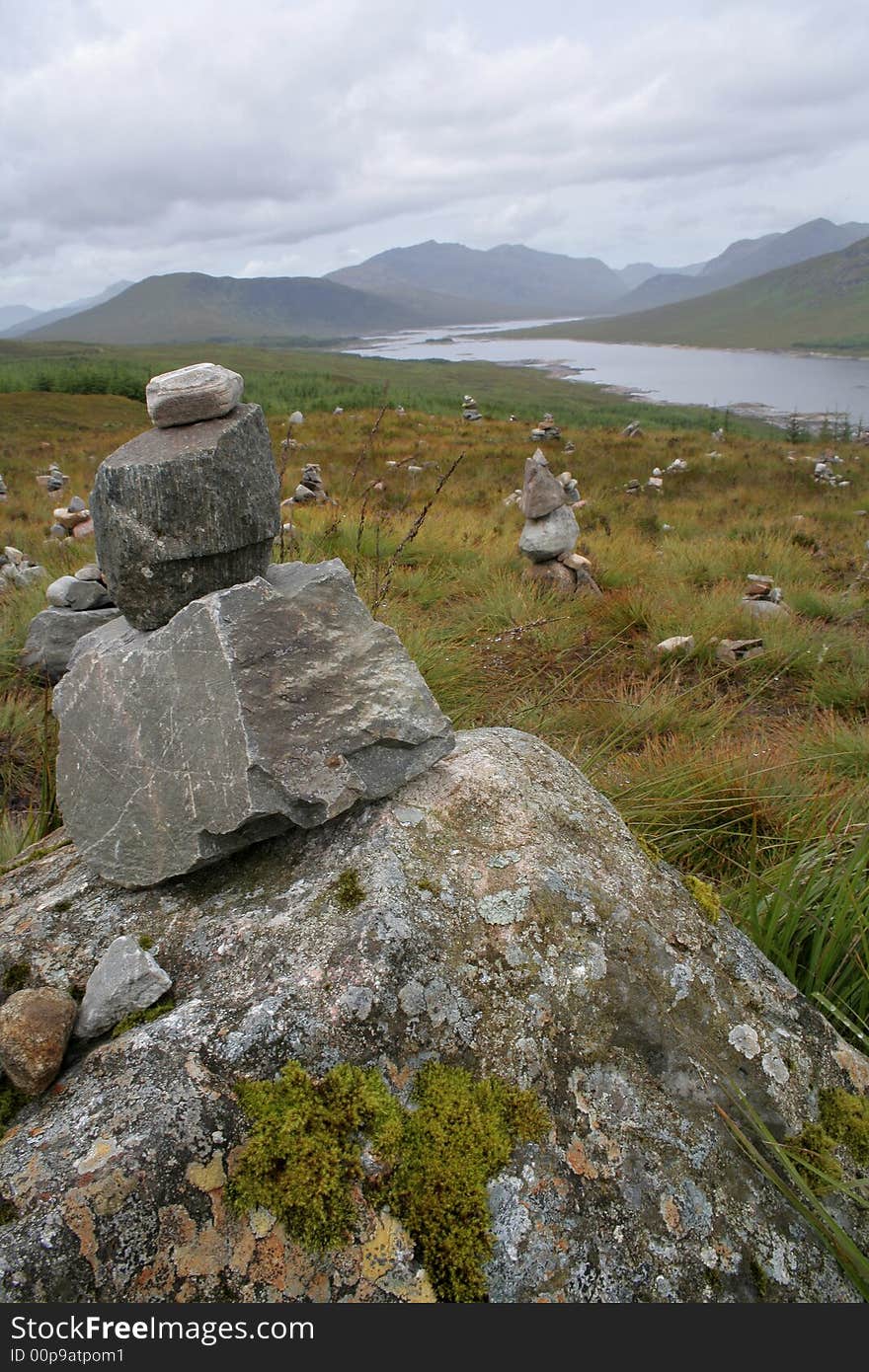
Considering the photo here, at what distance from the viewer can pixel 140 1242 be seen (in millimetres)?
1453

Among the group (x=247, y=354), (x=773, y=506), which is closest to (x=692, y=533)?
(x=773, y=506)

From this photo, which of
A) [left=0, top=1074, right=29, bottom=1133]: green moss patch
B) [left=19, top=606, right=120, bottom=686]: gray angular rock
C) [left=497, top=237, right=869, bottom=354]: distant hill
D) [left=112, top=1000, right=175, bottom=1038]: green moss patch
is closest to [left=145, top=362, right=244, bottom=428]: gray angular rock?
[left=112, top=1000, right=175, bottom=1038]: green moss patch

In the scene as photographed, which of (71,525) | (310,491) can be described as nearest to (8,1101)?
(71,525)

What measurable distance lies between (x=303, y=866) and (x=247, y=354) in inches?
3495

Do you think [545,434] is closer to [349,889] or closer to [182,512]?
[182,512]

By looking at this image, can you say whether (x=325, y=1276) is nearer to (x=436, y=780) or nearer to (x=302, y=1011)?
(x=302, y=1011)

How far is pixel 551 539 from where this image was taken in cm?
915

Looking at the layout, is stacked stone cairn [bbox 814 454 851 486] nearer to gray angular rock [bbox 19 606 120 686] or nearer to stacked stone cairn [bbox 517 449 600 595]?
stacked stone cairn [bbox 517 449 600 595]

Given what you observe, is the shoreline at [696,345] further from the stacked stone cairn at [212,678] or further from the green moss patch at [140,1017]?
the green moss patch at [140,1017]

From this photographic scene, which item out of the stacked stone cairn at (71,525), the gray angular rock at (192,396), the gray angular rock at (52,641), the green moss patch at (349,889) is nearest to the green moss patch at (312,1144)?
the green moss patch at (349,889)

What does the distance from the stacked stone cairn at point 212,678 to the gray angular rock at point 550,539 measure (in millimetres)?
6544

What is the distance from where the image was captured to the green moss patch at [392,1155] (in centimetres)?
153

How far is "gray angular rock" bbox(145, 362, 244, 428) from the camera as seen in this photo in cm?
282

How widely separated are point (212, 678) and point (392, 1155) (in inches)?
55.8
